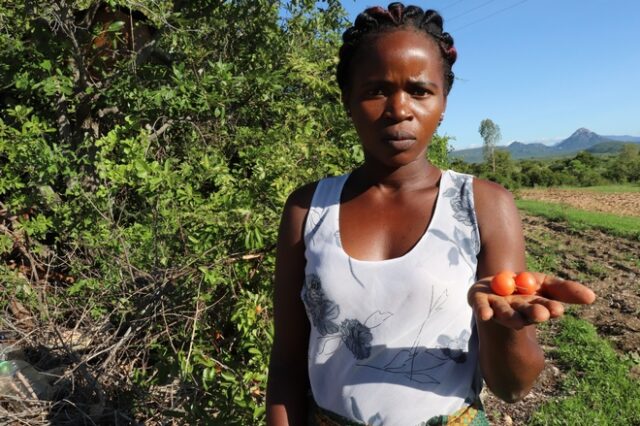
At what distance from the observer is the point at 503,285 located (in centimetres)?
88

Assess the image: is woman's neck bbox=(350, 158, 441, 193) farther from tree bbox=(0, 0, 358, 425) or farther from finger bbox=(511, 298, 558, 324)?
tree bbox=(0, 0, 358, 425)

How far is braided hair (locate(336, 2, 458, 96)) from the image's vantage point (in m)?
1.12

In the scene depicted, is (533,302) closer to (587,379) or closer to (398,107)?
(398,107)

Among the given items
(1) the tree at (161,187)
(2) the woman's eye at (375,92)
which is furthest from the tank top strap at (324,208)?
(1) the tree at (161,187)

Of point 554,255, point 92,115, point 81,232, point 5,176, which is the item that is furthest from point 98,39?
point 554,255

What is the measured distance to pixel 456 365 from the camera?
3.42 ft

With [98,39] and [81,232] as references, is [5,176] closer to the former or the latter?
[81,232]

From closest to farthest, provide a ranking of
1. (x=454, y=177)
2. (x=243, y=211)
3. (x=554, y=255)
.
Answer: (x=454, y=177) → (x=243, y=211) → (x=554, y=255)

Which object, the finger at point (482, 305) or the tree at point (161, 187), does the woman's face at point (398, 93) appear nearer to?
the finger at point (482, 305)

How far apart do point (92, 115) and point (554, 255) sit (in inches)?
307

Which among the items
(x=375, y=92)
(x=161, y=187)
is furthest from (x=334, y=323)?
(x=161, y=187)

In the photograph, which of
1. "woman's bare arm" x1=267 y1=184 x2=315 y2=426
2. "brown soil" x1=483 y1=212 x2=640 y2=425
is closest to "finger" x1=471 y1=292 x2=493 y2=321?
"woman's bare arm" x1=267 y1=184 x2=315 y2=426

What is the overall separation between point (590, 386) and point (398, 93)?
12.9ft

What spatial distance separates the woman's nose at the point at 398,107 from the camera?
1077mm
